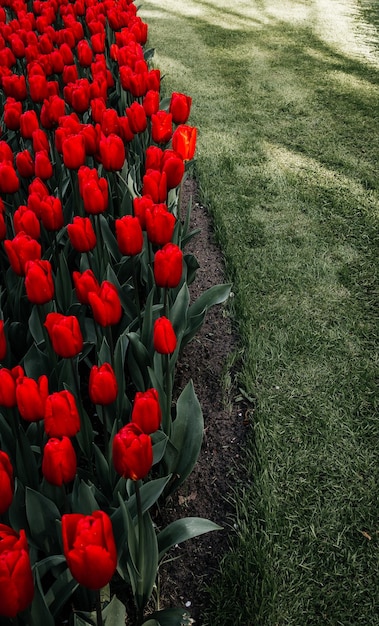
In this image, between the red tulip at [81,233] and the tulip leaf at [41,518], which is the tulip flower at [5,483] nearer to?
the tulip leaf at [41,518]

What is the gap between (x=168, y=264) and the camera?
5.86 ft

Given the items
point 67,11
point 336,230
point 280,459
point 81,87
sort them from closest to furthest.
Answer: point 280,459 < point 81,87 < point 336,230 < point 67,11

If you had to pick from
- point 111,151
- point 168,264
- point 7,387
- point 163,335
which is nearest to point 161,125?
point 111,151

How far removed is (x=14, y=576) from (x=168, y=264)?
1.03m

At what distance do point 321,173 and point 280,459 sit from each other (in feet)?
8.85

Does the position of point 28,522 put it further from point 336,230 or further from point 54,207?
point 336,230

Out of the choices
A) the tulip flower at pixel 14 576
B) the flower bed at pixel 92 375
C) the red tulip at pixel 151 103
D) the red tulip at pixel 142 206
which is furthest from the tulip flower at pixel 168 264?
the red tulip at pixel 151 103

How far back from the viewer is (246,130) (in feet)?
16.4

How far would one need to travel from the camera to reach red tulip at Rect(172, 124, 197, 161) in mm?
2484

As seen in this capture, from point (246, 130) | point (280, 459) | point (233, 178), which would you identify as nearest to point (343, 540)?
point (280, 459)

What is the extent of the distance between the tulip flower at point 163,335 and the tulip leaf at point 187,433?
1.17 feet

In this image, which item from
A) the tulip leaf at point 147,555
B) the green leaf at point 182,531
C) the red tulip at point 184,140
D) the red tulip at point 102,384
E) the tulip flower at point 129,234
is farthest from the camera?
the red tulip at point 184,140

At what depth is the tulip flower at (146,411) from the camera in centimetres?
133

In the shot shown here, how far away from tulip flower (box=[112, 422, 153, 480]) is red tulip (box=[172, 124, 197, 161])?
160cm
